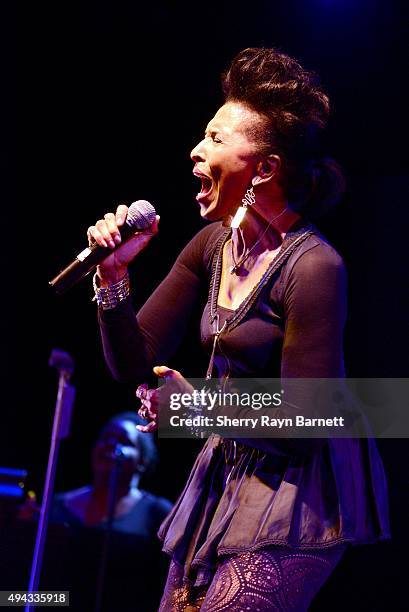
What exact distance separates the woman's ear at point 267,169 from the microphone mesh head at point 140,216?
302 millimetres

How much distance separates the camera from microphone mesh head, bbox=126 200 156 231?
6.80ft

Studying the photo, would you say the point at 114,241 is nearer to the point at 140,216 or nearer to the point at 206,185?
the point at 140,216

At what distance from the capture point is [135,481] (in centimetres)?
504

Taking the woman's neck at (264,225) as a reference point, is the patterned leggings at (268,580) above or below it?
below

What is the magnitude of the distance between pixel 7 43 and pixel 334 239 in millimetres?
2325

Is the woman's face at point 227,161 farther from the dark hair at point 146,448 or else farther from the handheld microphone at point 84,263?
the dark hair at point 146,448

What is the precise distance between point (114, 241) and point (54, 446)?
1585 mm

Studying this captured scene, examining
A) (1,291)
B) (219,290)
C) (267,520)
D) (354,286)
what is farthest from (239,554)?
(1,291)

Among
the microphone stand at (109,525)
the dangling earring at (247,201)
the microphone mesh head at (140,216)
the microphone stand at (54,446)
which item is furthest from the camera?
the microphone stand at (109,525)

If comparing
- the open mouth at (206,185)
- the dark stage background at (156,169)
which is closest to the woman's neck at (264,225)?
the open mouth at (206,185)

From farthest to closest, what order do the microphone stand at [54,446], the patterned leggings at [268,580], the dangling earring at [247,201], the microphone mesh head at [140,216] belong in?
the microphone stand at [54,446] < the dangling earring at [247,201] < the microphone mesh head at [140,216] < the patterned leggings at [268,580]

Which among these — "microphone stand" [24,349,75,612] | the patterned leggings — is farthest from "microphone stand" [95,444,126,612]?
the patterned leggings

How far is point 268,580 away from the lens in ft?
5.86

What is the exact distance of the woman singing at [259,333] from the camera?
1.84m
